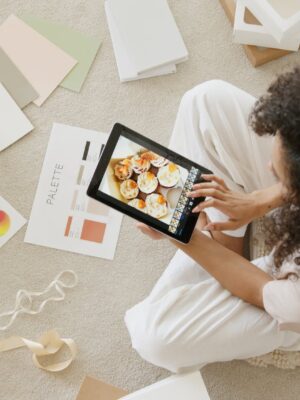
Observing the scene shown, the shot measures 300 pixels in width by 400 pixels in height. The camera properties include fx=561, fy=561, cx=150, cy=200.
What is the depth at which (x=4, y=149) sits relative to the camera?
1.31m

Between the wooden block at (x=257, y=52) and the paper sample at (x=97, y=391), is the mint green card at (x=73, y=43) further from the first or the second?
the paper sample at (x=97, y=391)

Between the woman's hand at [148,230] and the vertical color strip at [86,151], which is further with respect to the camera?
the vertical color strip at [86,151]

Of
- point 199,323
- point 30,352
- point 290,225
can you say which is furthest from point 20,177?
point 290,225

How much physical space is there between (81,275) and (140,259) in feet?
0.45

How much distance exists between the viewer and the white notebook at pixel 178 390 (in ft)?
3.61

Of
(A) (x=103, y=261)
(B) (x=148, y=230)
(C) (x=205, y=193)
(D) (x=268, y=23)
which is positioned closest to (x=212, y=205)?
→ (C) (x=205, y=193)

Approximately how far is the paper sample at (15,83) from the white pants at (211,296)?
42 cm

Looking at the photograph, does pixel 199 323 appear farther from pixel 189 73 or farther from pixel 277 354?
pixel 189 73

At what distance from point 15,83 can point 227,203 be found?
634 mm

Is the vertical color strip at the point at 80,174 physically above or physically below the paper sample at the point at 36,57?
below

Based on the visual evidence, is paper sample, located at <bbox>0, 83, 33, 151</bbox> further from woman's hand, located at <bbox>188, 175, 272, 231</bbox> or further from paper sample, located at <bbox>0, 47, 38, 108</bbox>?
woman's hand, located at <bbox>188, 175, 272, 231</bbox>

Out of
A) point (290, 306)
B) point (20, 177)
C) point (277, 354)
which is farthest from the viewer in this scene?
point (20, 177)

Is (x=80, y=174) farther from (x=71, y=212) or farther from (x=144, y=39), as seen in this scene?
(x=144, y=39)


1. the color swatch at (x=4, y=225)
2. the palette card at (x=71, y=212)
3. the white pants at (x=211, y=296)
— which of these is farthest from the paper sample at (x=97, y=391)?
the color swatch at (x=4, y=225)
